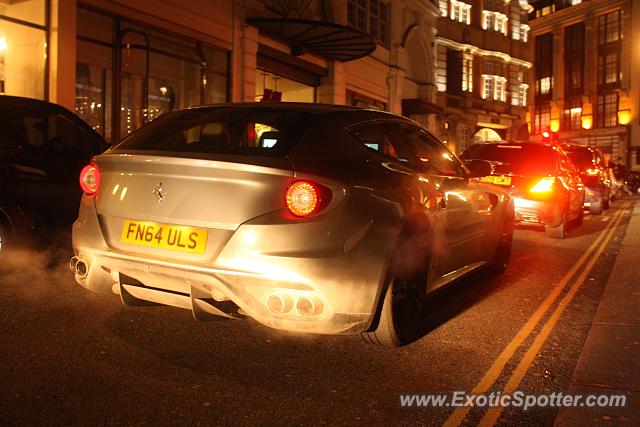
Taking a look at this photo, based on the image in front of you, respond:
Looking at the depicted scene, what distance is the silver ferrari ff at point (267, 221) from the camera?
3160 millimetres

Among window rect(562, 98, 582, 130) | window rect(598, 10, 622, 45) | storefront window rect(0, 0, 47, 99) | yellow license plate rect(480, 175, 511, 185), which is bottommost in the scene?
yellow license plate rect(480, 175, 511, 185)

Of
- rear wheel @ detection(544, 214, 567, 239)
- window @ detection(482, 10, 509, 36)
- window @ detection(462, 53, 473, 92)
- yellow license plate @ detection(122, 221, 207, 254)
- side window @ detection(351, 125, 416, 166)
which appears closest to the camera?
yellow license plate @ detection(122, 221, 207, 254)

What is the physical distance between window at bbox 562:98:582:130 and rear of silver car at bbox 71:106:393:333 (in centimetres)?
6034

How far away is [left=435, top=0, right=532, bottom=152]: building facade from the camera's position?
3256 centimetres

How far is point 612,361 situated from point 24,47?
37.7 ft

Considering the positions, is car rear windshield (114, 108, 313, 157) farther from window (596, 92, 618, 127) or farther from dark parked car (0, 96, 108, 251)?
window (596, 92, 618, 127)

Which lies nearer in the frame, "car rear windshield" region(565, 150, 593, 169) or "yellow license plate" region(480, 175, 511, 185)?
"yellow license plate" region(480, 175, 511, 185)

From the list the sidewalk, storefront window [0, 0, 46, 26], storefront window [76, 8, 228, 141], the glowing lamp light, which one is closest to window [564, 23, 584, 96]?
the glowing lamp light

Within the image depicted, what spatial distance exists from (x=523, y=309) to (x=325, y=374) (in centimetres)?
247

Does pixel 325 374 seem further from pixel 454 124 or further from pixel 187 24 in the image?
pixel 454 124

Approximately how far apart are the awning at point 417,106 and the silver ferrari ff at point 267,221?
74.8 ft

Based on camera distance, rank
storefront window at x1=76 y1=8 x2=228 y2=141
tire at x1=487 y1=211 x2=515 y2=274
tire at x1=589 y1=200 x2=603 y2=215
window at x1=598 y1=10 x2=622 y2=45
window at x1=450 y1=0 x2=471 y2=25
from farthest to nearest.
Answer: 1. window at x1=598 y1=10 x2=622 y2=45
2. window at x1=450 y1=0 x2=471 y2=25
3. tire at x1=589 y1=200 x2=603 y2=215
4. storefront window at x1=76 y1=8 x2=228 y2=141
5. tire at x1=487 y1=211 x2=515 y2=274

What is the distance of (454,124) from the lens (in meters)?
33.2

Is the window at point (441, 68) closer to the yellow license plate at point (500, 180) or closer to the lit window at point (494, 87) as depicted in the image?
the lit window at point (494, 87)
